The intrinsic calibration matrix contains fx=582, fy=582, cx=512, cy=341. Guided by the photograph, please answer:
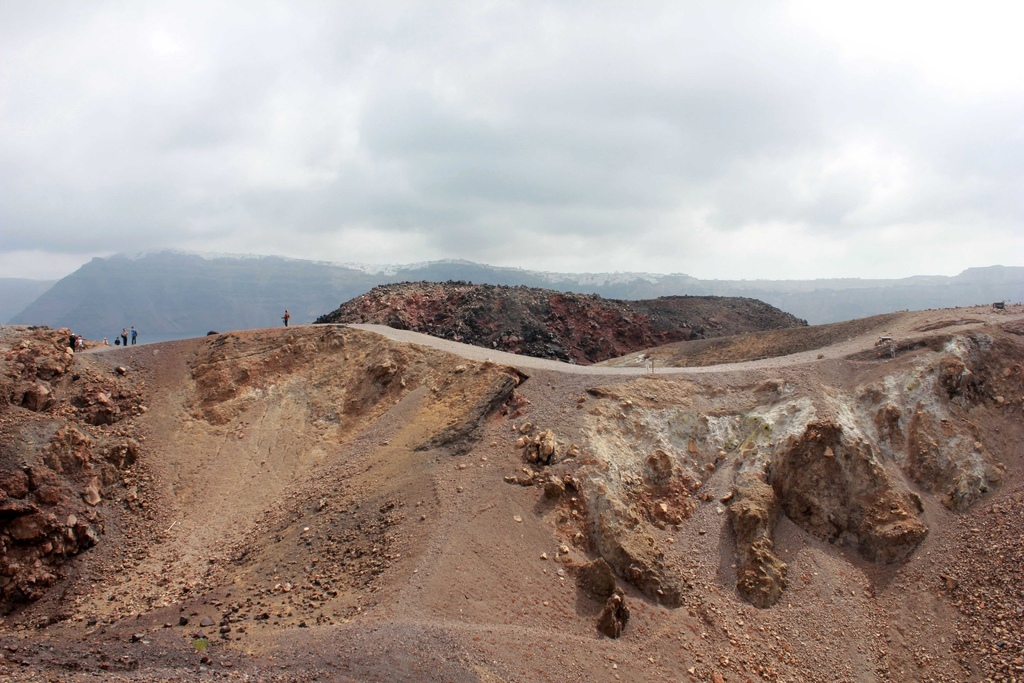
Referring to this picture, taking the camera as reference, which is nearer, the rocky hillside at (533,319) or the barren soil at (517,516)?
the barren soil at (517,516)

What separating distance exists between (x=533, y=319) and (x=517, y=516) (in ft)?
96.5

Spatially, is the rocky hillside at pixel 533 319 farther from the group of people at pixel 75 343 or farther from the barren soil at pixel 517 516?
the barren soil at pixel 517 516

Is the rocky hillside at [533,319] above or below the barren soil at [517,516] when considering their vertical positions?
above

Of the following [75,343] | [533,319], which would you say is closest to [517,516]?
[75,343]

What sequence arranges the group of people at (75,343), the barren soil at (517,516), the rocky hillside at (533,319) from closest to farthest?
1. the barren soil at (517,516)
2. the group of people at (75,343)
3. the rocky hillside at (533,319)

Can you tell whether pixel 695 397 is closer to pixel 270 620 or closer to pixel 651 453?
pixel 651 453

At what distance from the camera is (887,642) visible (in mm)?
14477

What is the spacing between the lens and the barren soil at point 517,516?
12922 mm

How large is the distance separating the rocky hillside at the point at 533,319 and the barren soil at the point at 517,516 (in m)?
16.0

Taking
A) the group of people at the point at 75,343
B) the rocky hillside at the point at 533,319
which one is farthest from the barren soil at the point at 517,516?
the rocky hillside at the point at 533,319

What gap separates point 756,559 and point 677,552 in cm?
209

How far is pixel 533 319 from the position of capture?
44.4 m

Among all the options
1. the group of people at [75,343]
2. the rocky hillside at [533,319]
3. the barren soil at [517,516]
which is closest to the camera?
the barren soil at [517,516]

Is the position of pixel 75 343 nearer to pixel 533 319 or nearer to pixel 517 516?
pixel 517 516
